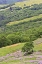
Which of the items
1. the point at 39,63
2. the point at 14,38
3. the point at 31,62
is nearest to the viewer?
the point at 39,63

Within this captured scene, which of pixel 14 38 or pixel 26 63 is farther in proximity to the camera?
pixel 14 38

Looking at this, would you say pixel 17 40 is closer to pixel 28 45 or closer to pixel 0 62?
pixel 28 45

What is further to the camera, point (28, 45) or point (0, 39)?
point (0, 39)

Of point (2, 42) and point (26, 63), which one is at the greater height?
point (2, 42)

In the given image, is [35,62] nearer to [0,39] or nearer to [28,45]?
[28,45]

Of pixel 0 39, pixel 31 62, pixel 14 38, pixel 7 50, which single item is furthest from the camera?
pixel 14 38

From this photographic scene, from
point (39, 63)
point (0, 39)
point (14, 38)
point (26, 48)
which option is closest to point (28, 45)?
point (26, 48)

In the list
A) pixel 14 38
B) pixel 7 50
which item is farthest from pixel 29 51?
pixel 14 38

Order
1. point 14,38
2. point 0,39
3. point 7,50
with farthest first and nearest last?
point 14,38
point 0,39
point 7,50

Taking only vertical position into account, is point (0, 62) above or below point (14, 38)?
below
